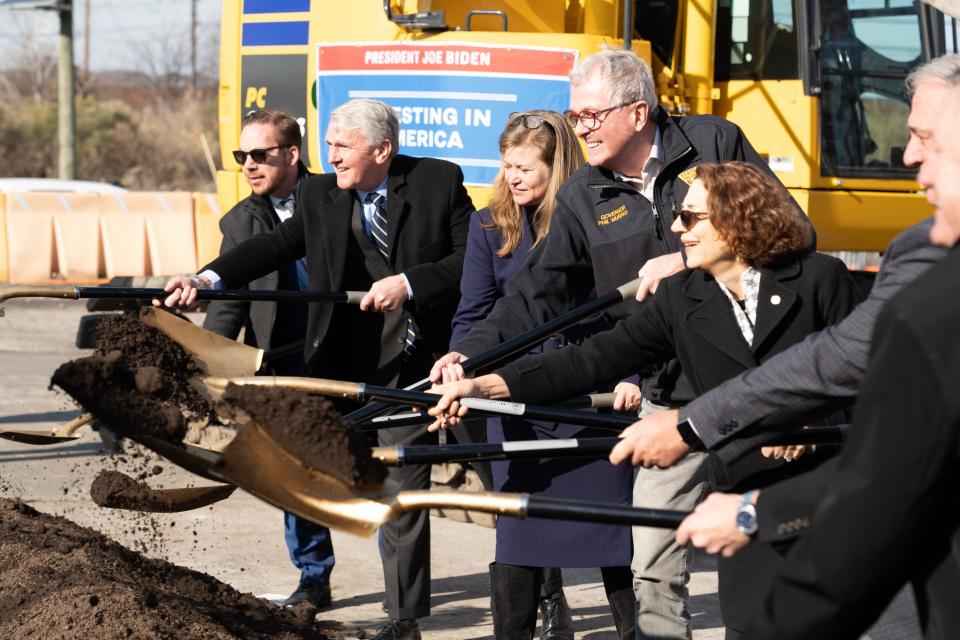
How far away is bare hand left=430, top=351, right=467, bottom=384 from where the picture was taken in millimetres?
4402

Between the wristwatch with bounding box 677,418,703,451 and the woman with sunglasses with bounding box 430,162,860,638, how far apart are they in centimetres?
49

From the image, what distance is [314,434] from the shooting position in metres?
3.10

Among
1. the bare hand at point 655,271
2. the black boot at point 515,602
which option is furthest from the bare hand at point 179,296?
the bare hand at point 655,271

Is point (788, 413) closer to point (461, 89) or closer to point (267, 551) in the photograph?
point (267, 551)

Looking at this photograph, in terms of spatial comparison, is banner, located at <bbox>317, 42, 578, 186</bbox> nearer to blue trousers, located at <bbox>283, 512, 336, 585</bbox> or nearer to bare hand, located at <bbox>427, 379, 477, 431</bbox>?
blue trousers, located at <bbox>283, 512, 336, 585</bbox>

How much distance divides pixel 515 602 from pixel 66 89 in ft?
73.4

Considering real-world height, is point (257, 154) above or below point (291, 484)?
above

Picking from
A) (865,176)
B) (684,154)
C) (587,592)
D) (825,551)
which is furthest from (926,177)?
(865,176)

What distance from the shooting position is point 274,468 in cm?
318

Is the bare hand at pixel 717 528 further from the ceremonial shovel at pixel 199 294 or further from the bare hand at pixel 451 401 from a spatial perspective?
the ceremonial shovel at pixel 199 294

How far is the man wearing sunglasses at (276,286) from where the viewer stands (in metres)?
5.96

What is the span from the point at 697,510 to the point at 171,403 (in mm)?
2105

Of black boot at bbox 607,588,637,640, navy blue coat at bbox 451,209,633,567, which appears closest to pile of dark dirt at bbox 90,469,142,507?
navy blue coat at bbox 451,209,633,567

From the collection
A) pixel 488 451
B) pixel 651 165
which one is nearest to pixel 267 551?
pixel 651 165
